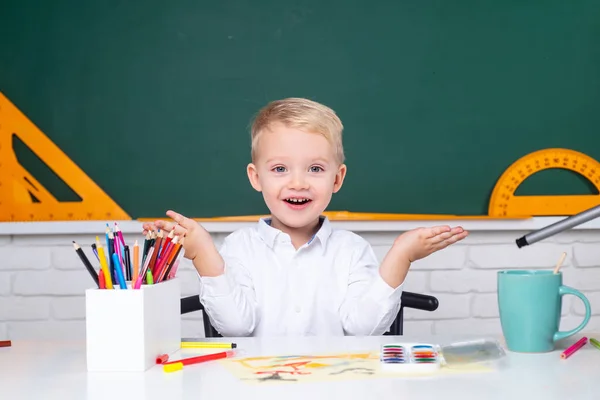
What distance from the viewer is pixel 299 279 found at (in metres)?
1.33

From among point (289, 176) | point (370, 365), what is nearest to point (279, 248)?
point (289, 176)

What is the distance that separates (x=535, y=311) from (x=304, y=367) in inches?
12.2

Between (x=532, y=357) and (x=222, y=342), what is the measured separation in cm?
41

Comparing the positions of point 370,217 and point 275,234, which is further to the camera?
point 370,217

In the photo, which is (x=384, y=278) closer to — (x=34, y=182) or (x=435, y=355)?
(x=435, y=355)

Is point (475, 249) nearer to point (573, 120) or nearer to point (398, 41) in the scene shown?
point (573, 120)

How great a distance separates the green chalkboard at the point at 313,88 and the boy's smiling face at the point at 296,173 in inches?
24.2

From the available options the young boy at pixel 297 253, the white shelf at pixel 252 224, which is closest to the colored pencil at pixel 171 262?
the young boy at pixel 297 253

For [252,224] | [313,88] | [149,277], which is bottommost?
[149,277]

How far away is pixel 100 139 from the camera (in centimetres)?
191

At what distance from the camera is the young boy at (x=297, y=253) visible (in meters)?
1.21

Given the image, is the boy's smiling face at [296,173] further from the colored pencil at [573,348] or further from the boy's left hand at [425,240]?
the colored pencil at [573,348]

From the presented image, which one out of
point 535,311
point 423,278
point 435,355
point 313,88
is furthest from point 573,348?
point 313,88

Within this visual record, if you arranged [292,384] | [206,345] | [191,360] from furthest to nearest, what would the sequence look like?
[206,345] → [191,360] → [292,384]
